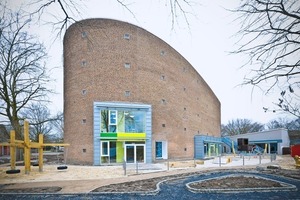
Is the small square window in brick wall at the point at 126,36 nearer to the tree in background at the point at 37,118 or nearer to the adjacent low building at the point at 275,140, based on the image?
the tree in background at the point at 37,118

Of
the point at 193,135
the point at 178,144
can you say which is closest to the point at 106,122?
the point at 178,144

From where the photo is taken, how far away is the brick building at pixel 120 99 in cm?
2017

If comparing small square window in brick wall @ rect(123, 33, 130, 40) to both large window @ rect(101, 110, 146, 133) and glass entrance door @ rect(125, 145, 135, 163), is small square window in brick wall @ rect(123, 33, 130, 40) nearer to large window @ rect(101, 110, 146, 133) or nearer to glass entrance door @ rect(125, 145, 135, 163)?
large window @ rect(101, 110, 146, 133)

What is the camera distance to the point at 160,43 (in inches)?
1003

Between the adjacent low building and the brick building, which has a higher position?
the brick building

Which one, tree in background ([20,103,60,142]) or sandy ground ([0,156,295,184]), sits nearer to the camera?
sandy ground ([0,156,295,184])

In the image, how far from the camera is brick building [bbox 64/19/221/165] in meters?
20.2

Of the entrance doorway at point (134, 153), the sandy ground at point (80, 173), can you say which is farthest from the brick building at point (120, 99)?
the sandy ground at point (80, 173)

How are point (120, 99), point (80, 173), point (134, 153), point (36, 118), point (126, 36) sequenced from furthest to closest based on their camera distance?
point (36, 118) → point (126, 36) → point (120, 99) → point (134, 153) → point (80, 173)

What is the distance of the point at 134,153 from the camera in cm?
2061

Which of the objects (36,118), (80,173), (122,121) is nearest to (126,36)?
(122,121)

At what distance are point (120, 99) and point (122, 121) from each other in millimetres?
2208

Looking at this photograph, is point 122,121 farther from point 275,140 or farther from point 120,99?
point 275,140

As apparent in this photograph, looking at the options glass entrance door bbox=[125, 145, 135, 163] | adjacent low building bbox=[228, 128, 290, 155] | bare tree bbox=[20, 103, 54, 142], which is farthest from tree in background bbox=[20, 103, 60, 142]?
adjacent low building bbox=[228, 128, 290, 155]
